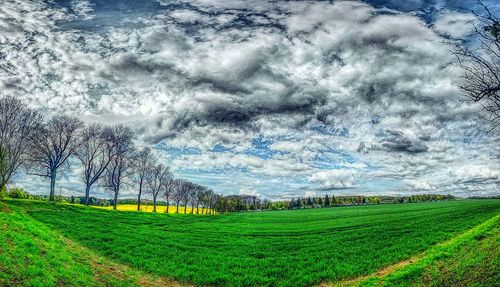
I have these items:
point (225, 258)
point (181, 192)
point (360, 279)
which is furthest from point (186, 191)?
point (360, 279)

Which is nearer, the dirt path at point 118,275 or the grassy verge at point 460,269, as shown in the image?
the grassy verge at point 460,269

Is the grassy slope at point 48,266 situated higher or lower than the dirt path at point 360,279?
higher

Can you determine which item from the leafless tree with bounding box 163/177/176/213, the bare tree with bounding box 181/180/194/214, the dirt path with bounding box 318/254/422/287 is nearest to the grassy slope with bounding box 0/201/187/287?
the dirt path with bounding box 318/254/422/287

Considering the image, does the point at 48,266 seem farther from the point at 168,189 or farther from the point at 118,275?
the point at 168,189

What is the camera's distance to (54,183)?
62.0m

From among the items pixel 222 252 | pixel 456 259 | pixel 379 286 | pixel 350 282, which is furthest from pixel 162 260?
pixel 456 259

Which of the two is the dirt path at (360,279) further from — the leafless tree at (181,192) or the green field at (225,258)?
the leafless tree at (181,192)

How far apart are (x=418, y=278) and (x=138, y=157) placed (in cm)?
7952

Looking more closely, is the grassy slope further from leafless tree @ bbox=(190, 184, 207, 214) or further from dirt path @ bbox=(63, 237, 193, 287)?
leafless tree @ bbox=(190, 184, 207, 214)

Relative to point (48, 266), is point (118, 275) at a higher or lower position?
lower

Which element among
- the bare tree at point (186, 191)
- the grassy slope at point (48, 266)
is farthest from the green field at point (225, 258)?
the bare tree at point (186, 191)

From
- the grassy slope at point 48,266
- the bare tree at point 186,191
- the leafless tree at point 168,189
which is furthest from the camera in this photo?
the bare tree at point 186,191

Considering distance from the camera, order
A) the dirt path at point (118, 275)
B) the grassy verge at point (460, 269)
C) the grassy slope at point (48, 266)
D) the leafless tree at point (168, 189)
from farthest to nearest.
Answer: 1. the leafless tree at point (168, 189)
2. the dirt path at point (118, 275)
3. the grassy slope at point (48, 266)
4. the grassy verge at point (460, 269)

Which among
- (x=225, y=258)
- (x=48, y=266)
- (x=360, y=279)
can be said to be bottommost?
(x=225, y=258)
